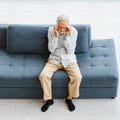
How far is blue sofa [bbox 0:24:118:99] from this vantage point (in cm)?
351

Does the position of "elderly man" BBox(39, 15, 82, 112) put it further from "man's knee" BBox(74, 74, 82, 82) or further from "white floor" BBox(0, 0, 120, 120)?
"white floor" BBox(0, 0, 120, 120)

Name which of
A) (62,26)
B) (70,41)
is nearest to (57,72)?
(70,41)

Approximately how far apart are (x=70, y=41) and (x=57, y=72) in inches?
15.3

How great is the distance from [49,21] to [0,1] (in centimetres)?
112

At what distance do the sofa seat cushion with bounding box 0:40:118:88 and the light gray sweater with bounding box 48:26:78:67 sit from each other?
0.45ft

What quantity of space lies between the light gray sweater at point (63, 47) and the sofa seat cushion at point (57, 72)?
138 millimetres

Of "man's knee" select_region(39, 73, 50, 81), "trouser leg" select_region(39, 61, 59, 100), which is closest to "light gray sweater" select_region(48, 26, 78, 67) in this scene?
"trouser leg" select_region(39, 61, 59, 100)

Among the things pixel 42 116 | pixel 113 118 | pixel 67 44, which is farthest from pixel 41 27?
pixel 113 118

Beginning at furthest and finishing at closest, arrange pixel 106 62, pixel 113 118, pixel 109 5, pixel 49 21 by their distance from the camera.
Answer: pixel 109 5 → pixel 49 21 → pixel 106 62 → pixel 113 118

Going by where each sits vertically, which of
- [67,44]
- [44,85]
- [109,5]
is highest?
[109,5]

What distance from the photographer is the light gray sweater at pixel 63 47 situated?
11.9ft

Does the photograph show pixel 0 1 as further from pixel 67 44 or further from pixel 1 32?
pixel 67 44

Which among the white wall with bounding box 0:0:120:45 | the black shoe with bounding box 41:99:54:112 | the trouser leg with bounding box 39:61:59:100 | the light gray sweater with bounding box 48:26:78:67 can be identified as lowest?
the black shoe with bounding box 41:99:54:112

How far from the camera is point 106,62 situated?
147 inches
